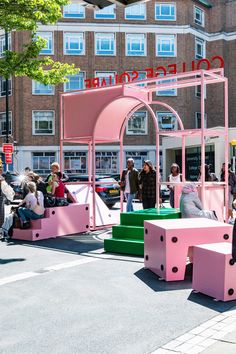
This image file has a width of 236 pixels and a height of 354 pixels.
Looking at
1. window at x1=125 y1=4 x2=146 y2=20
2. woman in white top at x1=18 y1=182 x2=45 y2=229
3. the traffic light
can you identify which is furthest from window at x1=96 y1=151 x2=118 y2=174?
the traffic light

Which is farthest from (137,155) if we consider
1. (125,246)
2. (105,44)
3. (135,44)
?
(125,246)

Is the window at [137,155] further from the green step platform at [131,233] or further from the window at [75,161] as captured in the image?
the green step platform at [131,233]

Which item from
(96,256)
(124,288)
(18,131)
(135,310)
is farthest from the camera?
(18,131)

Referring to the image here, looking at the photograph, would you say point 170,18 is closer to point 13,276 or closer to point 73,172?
point 73,172

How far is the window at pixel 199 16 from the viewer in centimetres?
4208

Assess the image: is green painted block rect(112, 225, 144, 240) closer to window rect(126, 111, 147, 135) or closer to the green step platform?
the green step platform

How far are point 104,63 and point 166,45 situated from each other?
18.3ft

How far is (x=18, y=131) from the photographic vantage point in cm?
3853

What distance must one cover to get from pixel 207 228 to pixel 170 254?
0.77m

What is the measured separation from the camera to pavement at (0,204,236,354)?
4.36m

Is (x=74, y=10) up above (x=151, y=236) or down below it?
above

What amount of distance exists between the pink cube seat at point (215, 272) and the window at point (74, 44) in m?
35.1

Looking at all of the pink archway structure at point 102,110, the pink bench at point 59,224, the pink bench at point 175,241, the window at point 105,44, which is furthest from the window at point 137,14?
the pink bench at point 175,241

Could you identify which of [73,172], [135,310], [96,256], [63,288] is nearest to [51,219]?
[96,256]
